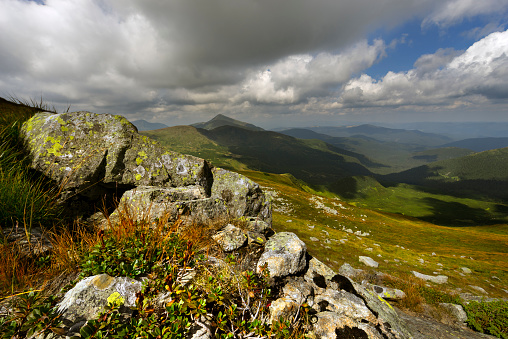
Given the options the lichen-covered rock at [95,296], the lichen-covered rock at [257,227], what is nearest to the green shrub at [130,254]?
the lichen-covered rock at [95,296]

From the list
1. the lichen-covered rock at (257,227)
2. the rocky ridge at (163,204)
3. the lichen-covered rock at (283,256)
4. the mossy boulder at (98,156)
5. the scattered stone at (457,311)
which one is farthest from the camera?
the scattered stone at (457,311)

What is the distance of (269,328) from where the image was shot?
3809 mm

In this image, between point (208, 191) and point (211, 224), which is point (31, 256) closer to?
point (211, 224)

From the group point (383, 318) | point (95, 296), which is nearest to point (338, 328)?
point (383, 318)

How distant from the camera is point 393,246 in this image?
4700 cm

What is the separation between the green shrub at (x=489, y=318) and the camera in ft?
36.6

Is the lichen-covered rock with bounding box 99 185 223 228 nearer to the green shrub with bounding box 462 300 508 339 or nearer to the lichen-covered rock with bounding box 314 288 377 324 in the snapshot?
the lichen-covered rock with bounding box 314 288 377 324

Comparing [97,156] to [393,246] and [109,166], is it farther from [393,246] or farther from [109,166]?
[393,246]

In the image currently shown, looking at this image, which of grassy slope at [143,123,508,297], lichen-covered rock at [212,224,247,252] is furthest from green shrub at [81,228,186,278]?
grassy slope at [143,123,508,297]

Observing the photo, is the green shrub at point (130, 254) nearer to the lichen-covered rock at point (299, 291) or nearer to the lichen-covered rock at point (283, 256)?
the lichen-covered rock at point (283, 256)

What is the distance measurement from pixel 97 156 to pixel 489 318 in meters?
24.8

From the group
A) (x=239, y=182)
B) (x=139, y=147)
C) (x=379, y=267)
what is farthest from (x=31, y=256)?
(x=379, y=267)

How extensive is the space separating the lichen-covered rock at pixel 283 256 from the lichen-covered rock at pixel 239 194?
6.02 meters

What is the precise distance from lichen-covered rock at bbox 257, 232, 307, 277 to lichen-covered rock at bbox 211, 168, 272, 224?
602 centimetres
